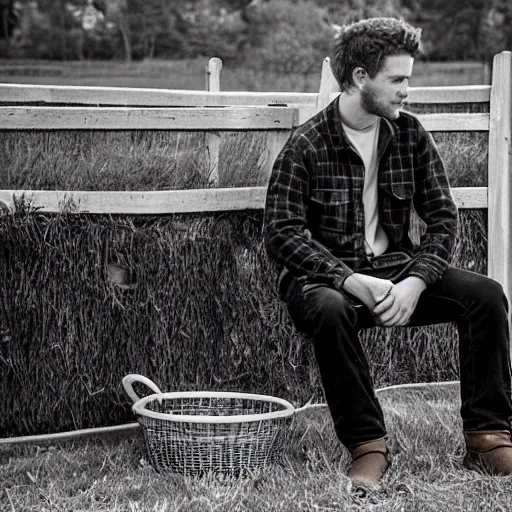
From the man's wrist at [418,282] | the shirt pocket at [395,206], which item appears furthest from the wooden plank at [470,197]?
the man's wrist at [418,282]

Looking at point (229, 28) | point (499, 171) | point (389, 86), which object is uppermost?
point (229, 28)

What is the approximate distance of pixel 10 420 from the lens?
12.3 ft

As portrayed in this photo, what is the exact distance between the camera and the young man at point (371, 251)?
321cm

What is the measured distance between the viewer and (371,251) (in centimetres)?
357

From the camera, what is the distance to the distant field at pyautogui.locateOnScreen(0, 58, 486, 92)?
19.5 m

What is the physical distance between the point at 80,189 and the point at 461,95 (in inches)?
80.8

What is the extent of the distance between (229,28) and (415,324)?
2127 cm

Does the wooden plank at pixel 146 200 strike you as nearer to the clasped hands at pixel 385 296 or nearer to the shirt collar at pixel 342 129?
the shirt collar at pixel 342 129

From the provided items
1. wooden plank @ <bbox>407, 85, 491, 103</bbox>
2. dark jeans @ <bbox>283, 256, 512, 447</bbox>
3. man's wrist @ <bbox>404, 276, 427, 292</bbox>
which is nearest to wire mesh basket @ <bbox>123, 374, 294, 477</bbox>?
dark jeans @ <bbox>283, 256, 512, 447</bbox>

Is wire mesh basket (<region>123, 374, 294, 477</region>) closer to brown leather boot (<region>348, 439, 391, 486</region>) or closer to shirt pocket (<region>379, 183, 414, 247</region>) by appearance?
brown leather boot (<region>348, 439, 391, 486</region>)

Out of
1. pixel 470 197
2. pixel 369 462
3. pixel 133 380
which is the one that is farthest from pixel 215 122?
pixel 369 462

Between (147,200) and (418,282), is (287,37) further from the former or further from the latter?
(418,282)

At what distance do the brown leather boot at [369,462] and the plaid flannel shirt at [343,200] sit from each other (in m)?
0.55

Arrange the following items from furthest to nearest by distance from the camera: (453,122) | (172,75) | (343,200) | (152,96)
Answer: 1. (172,75)
2. (152,96)
3. (453,122)
4. (343,200)
